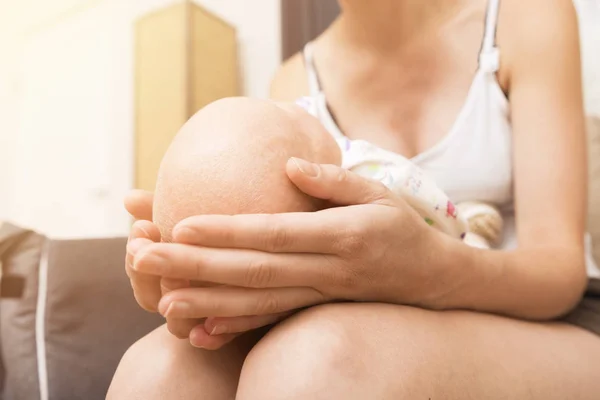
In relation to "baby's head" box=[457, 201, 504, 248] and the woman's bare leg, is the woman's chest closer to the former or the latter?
"baby's head" box=[457, 201, 504, 248]

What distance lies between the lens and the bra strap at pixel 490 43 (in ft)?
2.64

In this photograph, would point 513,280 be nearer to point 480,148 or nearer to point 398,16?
point 480,148

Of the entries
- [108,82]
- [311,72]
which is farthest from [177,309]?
[108,82]

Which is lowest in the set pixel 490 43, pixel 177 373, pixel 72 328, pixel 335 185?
pixel 72 328

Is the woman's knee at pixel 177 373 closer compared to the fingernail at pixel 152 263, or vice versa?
the fingernail at pixel 152 263

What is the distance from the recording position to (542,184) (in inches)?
27.1

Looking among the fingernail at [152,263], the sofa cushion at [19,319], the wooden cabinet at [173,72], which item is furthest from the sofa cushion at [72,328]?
the wooden cabinet at [173,72]

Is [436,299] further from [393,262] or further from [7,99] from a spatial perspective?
[7,99]

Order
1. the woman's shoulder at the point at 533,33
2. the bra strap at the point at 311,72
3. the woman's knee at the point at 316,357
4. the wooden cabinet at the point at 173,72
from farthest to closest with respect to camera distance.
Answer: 1. the wooden cabinet at the point at 173,72
2. the bra strap at the point at 311,72
3. the woman's shoulder at the point at 533,33
4. the woman's knee at the point at 316,357

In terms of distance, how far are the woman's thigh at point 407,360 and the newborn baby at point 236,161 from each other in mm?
110

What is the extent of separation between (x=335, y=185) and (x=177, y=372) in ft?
0.84

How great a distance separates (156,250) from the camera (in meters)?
0.38

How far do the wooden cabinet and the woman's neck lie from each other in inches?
44.3

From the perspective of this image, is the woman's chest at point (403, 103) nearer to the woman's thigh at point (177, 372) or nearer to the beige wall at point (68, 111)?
the woman's thigh at point (177, 372)
